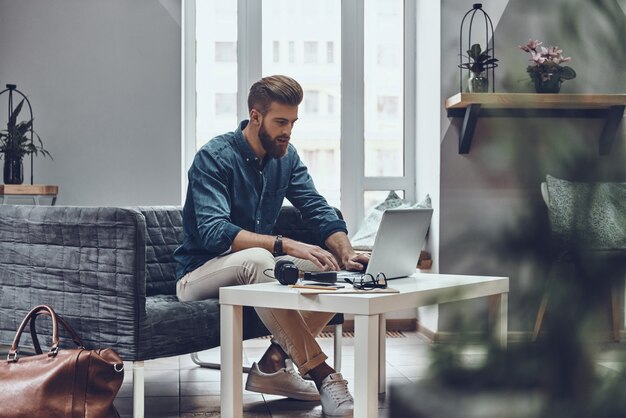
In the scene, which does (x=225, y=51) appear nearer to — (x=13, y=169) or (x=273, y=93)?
(x=13, y=169)

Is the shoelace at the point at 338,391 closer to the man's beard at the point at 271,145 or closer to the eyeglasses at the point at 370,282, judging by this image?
the eyeglasses at the point at 370,282

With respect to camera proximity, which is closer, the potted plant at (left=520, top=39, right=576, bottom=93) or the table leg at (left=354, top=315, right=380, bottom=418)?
the potted plant at (left=520, top=39, right=576, bottom=93)

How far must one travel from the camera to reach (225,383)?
2453mm

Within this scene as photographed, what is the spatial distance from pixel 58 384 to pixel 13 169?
7.07ft

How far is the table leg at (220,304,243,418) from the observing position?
95.8 inches

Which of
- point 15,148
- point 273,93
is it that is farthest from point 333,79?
point 273,93

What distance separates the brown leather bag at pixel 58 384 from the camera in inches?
84.9

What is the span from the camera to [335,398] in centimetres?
262

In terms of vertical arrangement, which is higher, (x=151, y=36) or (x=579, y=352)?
(x=151, y=36)

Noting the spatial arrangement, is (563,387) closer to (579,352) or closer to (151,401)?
(579,352)

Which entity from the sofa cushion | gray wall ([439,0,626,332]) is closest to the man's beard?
the sofa cushion

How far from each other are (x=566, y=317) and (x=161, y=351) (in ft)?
7.54

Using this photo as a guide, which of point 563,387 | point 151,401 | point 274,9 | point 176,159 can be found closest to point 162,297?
point 151,401

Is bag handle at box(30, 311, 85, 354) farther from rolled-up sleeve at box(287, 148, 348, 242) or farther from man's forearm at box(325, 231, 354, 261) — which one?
rolled-up sleeve at box(287, 148, 348, 242)
